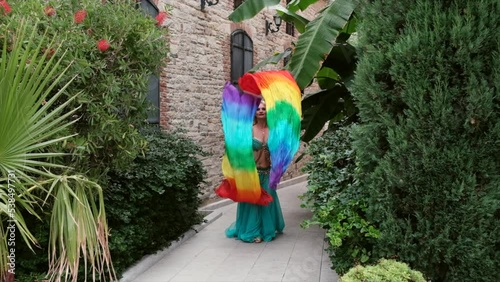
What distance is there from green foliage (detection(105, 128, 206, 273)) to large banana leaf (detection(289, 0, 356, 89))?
1.92 meters

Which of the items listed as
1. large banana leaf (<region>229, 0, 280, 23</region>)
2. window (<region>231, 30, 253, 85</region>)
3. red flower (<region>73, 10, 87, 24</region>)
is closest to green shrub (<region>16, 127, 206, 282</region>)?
red flower (<region>73, 10, 87, 24</region>)

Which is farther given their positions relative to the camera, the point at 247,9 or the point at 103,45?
the point at 247,9

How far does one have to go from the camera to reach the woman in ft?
19.2

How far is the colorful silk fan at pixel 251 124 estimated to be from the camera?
4922mm

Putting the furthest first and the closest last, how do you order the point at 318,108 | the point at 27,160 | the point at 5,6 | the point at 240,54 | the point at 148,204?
1. the point at 240,54
2. the point at 318,108
3. the point at 148,204
4. the point at 5,6
5. the point at 27,160

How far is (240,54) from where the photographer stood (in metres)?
10.6

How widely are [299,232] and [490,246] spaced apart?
12.2 feet

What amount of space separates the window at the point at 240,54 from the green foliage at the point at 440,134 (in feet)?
23.2

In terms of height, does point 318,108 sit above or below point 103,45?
below

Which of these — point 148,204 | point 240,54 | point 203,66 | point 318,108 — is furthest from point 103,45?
point 240,54

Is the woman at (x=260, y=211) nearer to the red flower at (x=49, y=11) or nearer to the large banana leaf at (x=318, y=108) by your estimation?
the large banana leaf at (x=318, y=108)

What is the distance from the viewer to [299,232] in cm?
652

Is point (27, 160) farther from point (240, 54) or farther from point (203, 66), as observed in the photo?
point (240, 54)

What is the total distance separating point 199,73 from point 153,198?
4294mm
